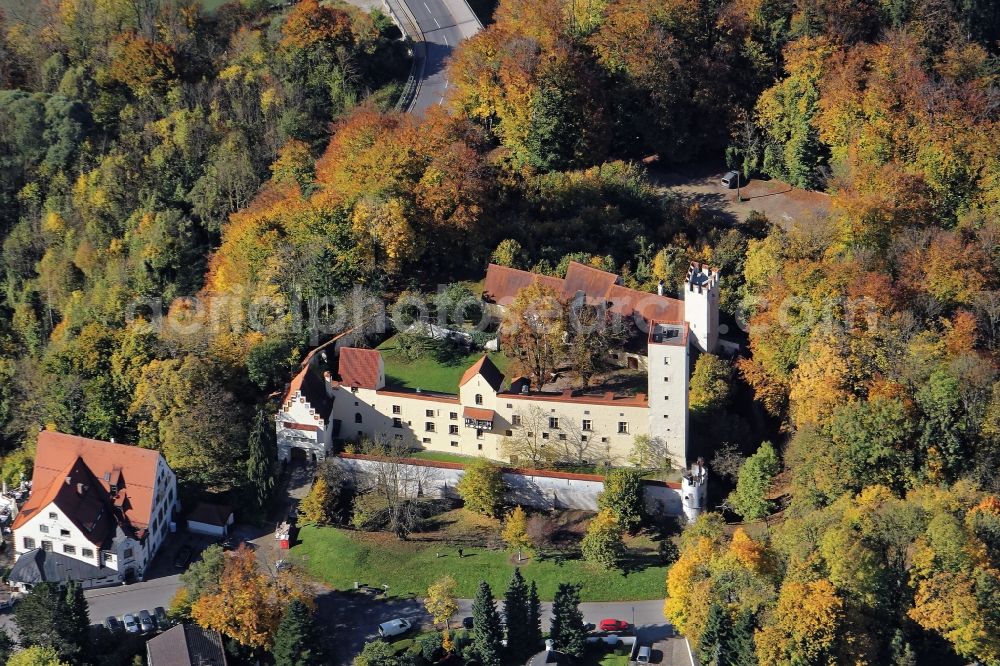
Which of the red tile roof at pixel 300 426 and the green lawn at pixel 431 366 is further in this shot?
the green lawn at pixel 431 366

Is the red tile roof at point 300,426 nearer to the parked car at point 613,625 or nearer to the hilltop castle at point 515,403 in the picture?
the hilltop castle at point 515,403

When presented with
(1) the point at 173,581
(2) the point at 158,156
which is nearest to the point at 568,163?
(2) the point at 158,156

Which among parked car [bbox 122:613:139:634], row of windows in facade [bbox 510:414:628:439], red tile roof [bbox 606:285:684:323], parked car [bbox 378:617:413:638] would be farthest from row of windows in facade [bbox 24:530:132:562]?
red tile roof [bbox 606:285:684:323]

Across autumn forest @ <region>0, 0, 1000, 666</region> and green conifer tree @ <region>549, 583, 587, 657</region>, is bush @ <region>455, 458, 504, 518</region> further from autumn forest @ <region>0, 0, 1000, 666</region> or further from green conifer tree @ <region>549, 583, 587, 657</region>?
autumn forest @ <region>0, 0, 1000, 666</region>

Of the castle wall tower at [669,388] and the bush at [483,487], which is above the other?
the castle wall tower at [669,388]

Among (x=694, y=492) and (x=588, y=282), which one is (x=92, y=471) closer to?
(x=588, y=282)

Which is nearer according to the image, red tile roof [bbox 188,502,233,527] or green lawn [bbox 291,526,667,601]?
green lawn [bbox 291,526,667,601]

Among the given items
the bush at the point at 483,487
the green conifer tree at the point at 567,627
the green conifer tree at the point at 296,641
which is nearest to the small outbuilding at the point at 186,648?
the green conifer tree at the point at 296,641
